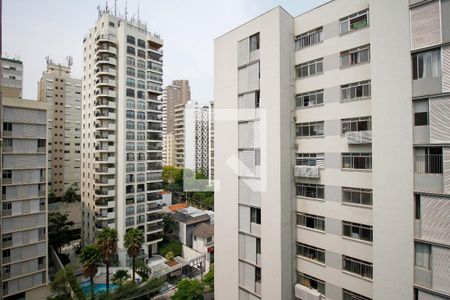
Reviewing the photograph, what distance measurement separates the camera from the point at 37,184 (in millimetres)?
20625

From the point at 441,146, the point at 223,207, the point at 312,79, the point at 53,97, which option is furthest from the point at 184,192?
the point at 441,146

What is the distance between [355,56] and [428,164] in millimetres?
5034

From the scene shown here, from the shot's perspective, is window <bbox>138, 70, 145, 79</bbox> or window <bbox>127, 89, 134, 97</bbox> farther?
window <bbox>138, 70, 145, 79</bbox>

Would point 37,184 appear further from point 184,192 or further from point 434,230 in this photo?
point 184,192

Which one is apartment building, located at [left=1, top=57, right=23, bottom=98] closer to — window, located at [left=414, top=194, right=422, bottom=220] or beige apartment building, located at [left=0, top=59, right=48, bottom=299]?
beige apartment building, located at [left=0, top=59, right=48, bottom=299]

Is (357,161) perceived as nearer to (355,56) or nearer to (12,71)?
(355,56)

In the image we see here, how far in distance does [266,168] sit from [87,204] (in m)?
28.0

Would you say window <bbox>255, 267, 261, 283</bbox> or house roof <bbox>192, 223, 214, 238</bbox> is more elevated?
window <bbox>255, 267, 261, 283</bbox>

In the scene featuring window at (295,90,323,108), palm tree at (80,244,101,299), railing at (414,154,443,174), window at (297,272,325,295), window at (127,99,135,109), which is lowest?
palm tree at (80,244,101,299)

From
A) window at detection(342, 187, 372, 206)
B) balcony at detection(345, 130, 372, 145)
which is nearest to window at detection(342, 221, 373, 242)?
window at detection(342, 187, 372, 206)

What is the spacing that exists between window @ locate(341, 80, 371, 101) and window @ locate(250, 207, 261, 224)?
251 inches

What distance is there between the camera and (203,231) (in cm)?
2841

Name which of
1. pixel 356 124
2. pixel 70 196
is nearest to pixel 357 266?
pixel 356 124

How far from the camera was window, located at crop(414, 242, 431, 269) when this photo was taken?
25.5 ft
